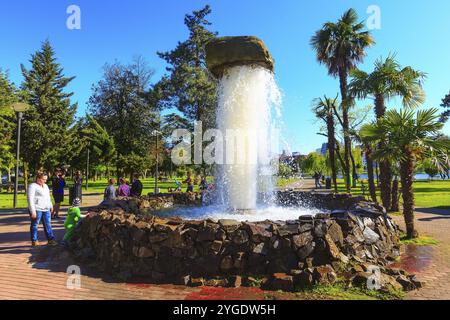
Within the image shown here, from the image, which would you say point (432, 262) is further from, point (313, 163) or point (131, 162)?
point (313, 163)

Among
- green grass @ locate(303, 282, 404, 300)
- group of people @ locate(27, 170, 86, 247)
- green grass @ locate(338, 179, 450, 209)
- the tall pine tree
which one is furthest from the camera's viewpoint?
the tall pine tree

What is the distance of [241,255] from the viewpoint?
603 cm

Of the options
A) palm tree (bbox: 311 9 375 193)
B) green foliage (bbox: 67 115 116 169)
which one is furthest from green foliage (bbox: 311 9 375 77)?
green foliage (bbox: 67 115 116 169)

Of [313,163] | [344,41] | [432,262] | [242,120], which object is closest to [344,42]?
[344,41]

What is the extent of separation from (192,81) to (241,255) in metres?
19.1

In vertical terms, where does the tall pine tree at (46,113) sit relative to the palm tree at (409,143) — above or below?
above

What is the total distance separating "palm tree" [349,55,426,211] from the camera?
12.8 meters

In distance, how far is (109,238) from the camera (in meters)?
6.85

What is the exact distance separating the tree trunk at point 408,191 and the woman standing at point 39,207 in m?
8.97

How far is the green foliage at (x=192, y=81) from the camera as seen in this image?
944 inches

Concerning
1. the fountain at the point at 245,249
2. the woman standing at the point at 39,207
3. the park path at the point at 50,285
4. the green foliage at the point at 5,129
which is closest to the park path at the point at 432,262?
the fountain at the point at 245,249

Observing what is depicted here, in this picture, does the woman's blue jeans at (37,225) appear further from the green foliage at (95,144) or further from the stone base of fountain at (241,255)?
the green foliage at (95,144)

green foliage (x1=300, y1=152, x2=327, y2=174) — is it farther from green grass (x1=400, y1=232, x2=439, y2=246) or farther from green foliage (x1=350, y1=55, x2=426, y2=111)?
green grass (x1=400, y1=232, x2=439, y2=246)

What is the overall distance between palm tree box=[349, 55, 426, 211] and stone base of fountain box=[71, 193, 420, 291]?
8.35m
